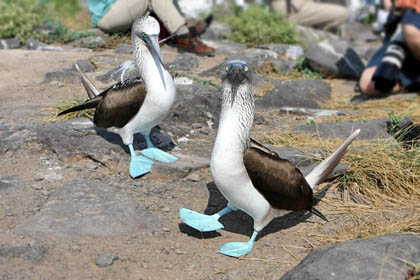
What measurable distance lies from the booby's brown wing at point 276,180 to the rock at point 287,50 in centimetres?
532

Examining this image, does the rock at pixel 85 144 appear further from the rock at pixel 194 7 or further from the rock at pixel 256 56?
the rock at pixel 194 7

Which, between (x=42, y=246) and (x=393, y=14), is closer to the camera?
(x=42, y=246)

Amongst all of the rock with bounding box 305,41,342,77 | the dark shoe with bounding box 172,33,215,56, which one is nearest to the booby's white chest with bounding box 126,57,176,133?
the dark shoe with bounding box 172,33,215,56

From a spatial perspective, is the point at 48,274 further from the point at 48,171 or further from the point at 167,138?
the point at 167,138

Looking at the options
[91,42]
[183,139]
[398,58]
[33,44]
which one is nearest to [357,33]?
[398,58]

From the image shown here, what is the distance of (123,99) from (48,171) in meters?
0.78

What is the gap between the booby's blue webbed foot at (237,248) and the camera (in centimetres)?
295

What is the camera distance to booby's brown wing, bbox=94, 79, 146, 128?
3.78 m

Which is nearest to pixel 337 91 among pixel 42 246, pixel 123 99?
pixel 123 99

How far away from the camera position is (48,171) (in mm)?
3787

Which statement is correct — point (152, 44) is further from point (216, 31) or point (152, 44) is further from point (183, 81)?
point (216, 31)

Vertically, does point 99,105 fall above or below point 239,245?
above

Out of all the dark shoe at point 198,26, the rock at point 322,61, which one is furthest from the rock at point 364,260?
the dark shoe at point 198,26

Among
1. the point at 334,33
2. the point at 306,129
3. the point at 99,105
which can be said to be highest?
the point at 99,105
